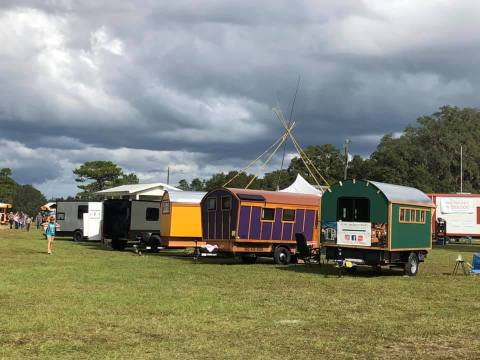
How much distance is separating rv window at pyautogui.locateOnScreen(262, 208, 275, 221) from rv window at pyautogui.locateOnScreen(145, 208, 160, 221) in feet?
33.0

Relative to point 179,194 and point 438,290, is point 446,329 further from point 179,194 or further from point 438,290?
point 179,194

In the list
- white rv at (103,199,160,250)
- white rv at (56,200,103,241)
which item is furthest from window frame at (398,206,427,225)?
white rv at (56,200,103,241)

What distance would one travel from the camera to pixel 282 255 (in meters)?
21.8

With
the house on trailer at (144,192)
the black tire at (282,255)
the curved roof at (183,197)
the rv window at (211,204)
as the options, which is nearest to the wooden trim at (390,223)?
the black tire at (282,255)

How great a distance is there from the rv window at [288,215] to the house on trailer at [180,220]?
Result: 17.6 feet

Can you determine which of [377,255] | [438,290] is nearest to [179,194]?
[377,255]

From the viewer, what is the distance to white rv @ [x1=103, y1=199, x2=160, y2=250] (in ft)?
97.5

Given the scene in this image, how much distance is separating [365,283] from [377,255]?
6.71ft

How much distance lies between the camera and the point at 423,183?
76250 mm

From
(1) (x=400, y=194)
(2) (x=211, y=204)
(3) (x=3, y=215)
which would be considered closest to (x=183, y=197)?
(2) (x=211, y=204)

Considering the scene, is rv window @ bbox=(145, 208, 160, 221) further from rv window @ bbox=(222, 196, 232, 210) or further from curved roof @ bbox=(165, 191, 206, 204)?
rv window @ bbox=(222, 196, 232, 210)

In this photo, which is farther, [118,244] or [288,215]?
[118,244]

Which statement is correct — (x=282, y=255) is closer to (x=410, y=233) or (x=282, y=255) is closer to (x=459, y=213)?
(x=410, y=233)

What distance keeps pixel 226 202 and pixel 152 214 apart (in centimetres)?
953
